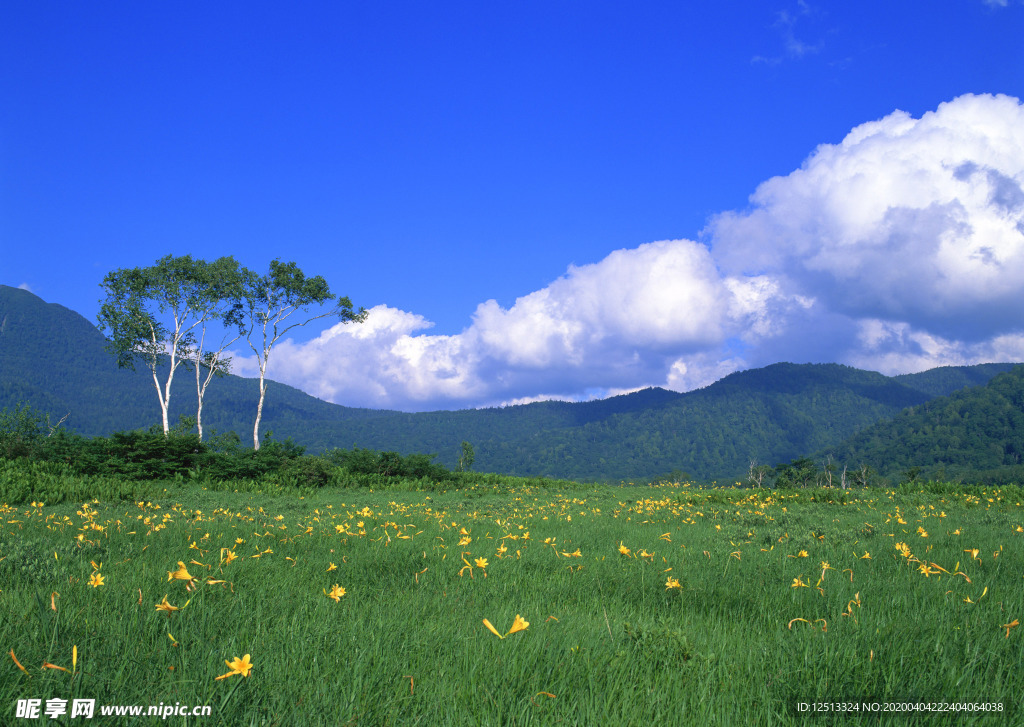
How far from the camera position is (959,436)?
483 ft

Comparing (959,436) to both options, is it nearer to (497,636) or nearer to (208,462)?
(208,462)

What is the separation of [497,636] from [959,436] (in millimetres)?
195213

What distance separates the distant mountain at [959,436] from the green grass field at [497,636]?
158 m

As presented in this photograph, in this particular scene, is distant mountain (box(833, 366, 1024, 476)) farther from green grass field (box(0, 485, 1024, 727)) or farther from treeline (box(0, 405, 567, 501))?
green grass field (box(0, 485, 1024, 727))

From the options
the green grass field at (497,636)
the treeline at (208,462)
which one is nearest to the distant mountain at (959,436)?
the treeline at (208,462)

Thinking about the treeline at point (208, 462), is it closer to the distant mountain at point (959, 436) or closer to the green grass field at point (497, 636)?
the green grass field at point (497, 636)

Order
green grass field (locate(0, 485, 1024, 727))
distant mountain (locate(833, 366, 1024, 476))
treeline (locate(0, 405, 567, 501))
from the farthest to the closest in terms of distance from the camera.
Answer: distant mountain (locate(833, 366, 1024, 476)) → treeline (locate(0, 405, 567, 501)) → green grass field (locate(0, 485, 1024, 727))

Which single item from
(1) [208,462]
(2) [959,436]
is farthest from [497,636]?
(2) [959,436]

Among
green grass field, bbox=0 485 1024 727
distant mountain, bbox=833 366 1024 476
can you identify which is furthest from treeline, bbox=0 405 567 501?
distant mountain, bbox=833 366 1024 476

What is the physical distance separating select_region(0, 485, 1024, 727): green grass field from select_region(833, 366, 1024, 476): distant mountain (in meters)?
158

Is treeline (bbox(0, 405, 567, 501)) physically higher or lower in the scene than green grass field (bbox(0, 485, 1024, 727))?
lower

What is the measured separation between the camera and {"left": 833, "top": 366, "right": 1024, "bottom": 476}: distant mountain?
137250mm

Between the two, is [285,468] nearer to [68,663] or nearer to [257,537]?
[257,537]

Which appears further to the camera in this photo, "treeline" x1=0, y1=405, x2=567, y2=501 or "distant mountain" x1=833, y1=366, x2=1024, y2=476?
"distant mountain" x1=833, y1=366, x2=1024, y2=476
